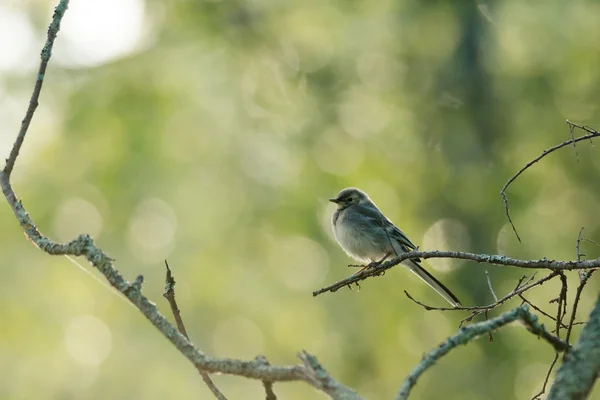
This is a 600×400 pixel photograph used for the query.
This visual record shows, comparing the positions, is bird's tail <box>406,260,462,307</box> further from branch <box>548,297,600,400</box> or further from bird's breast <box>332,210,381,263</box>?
branch <box>548,297,600,400</box>

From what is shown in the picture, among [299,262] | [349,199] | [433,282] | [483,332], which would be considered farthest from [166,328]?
[299,262]

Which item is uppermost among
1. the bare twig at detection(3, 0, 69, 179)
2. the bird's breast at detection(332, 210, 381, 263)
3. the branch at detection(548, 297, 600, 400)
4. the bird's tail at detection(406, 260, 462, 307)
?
the bird's breast at detection(332, 210, 381, 263)

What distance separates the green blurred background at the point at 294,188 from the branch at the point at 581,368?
9.32 metres

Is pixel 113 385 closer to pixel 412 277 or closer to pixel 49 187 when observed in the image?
pixel 49 187

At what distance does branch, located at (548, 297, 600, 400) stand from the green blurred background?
9323 millimetres

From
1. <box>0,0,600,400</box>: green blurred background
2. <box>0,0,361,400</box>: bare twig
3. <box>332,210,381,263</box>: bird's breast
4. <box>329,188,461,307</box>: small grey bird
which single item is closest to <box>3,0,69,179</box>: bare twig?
<box>0,0,361,400</box>: bare twig

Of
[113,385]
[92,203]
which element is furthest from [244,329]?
[92,203]

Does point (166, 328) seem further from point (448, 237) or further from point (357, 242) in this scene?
point (448, 237)

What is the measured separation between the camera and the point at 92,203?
13227 millimetres

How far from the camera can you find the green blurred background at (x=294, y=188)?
477 inches

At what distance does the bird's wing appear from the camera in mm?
6648

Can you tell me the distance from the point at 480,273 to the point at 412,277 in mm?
1195

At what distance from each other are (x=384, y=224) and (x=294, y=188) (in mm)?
6687

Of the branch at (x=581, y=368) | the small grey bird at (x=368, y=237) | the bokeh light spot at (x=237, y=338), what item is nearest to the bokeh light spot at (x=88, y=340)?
the bokeh light spot at (x=237, y=338)
